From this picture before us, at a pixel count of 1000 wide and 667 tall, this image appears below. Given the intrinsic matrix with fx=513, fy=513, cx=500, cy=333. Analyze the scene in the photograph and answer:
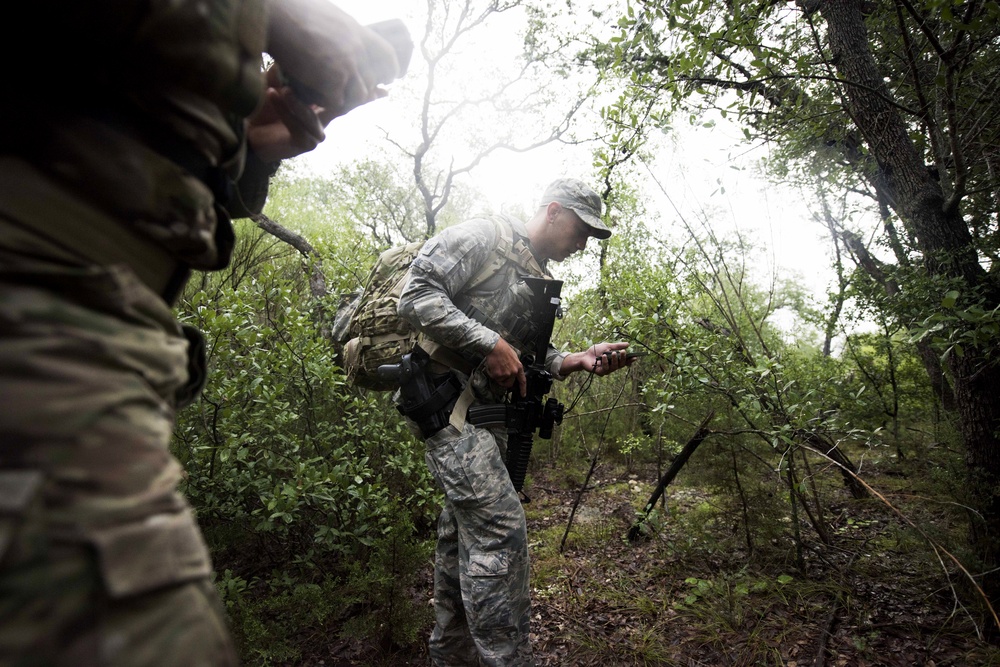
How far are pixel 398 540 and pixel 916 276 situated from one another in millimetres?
3215

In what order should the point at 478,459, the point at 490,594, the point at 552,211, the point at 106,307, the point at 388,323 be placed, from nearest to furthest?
the point at 106,307
the point at 490,594
the point at 478,459
the point at 388,323
the point at 552,211

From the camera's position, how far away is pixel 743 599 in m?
3.13

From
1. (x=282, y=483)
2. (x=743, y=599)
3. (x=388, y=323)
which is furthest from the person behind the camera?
(x=743, y=599)

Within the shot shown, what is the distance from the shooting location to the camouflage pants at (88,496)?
48 cm

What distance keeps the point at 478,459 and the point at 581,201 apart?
5.00ft

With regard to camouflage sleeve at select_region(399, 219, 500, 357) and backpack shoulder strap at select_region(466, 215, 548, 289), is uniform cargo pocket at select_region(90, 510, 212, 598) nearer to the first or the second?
camouflage sleeve at select_region(399, 219, 500, 357)

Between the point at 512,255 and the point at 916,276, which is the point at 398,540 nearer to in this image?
the point at 512,255

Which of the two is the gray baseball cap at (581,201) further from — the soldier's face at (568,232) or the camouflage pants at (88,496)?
the camouflage pants at (88,496)

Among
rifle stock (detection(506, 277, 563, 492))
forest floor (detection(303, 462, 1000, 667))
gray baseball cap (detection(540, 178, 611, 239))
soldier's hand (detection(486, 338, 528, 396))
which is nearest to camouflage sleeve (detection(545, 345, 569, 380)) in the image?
rifle stock (detection(506, 277, 563, 492))

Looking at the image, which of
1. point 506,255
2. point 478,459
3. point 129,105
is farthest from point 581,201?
point 129,105

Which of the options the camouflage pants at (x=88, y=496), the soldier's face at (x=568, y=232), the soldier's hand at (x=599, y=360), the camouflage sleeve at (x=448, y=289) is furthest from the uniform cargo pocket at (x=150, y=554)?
the soldier's face at (x=568, y=232)

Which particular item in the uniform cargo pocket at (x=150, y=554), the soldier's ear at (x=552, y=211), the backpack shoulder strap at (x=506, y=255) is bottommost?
the uniform cargo pocket at (x=150, y=554)

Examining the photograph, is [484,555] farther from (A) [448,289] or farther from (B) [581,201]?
(B) [581,201]

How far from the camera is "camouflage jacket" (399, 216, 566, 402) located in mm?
2387
